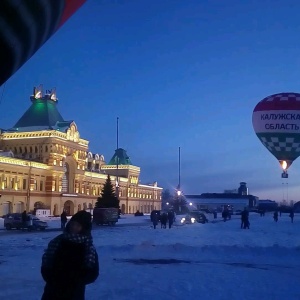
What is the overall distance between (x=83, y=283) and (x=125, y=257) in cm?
989

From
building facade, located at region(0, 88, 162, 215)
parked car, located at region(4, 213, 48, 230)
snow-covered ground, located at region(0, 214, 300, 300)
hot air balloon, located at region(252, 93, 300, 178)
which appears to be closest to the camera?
snow-covered ground, located at region(0, 214, 300, 300)

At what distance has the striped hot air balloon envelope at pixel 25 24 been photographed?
23.7 ft

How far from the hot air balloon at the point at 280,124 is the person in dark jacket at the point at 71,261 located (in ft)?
83.7

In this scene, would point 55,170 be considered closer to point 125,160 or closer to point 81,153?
point 81,153

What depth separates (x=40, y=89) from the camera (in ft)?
257

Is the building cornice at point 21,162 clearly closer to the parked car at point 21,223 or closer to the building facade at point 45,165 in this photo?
the building facade at point 45,165

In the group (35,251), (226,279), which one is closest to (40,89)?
(35,251)

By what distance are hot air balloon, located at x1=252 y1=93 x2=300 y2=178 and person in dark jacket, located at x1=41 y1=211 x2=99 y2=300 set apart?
25.5m

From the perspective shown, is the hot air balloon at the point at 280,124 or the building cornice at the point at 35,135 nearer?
the hot air balloon at the point at 280,124

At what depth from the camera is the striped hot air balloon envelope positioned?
7.22 m

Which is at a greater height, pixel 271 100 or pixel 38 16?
pixel 271 100

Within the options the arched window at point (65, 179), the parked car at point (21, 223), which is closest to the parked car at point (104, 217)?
the parked car at point (21, 223)

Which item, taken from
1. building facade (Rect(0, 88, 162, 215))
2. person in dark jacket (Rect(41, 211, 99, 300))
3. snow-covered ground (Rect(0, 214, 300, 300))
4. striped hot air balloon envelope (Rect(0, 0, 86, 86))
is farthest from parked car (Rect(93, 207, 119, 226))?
person in dark jacket (Rect(41, 211, 99, 300))

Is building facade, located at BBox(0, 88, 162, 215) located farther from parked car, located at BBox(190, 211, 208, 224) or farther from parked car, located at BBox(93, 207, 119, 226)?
parked car, located at BBox(190, 211, 208, 224)
